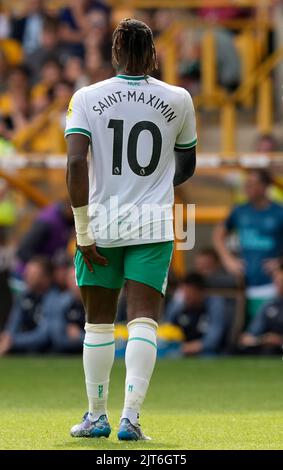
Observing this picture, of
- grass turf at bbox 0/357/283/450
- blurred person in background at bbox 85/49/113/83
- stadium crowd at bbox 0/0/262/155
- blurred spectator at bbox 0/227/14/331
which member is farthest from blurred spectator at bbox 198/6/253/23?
grass turf at bbox 0/357/283/450

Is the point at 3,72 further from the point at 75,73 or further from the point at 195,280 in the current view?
the point at 195,280

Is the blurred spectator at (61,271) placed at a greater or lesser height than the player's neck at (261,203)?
lesser

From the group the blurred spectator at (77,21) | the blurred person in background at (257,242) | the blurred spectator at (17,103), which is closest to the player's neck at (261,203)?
the blurred person in background at (257,242)

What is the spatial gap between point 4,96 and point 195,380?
8.95 metres

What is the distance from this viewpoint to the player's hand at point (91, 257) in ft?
24.5

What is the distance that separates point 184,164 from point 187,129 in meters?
0.25

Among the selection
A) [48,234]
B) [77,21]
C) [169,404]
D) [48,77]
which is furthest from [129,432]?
Result: [77,21]

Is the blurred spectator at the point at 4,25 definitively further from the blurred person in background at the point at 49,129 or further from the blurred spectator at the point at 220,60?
the blurred person in background at the point at 49,129

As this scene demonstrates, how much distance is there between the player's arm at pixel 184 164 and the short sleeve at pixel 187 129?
0.15ft

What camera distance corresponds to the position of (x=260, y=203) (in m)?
14.8

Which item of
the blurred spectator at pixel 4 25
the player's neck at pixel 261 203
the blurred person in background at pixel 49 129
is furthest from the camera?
the blurred spectator at pixel 4 25

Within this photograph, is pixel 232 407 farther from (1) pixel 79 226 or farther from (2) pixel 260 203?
(2) pixel 260 203

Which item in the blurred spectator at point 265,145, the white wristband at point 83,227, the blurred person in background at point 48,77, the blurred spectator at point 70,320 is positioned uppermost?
the blurred person in background at point 48,77

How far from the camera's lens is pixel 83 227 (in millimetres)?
7484
